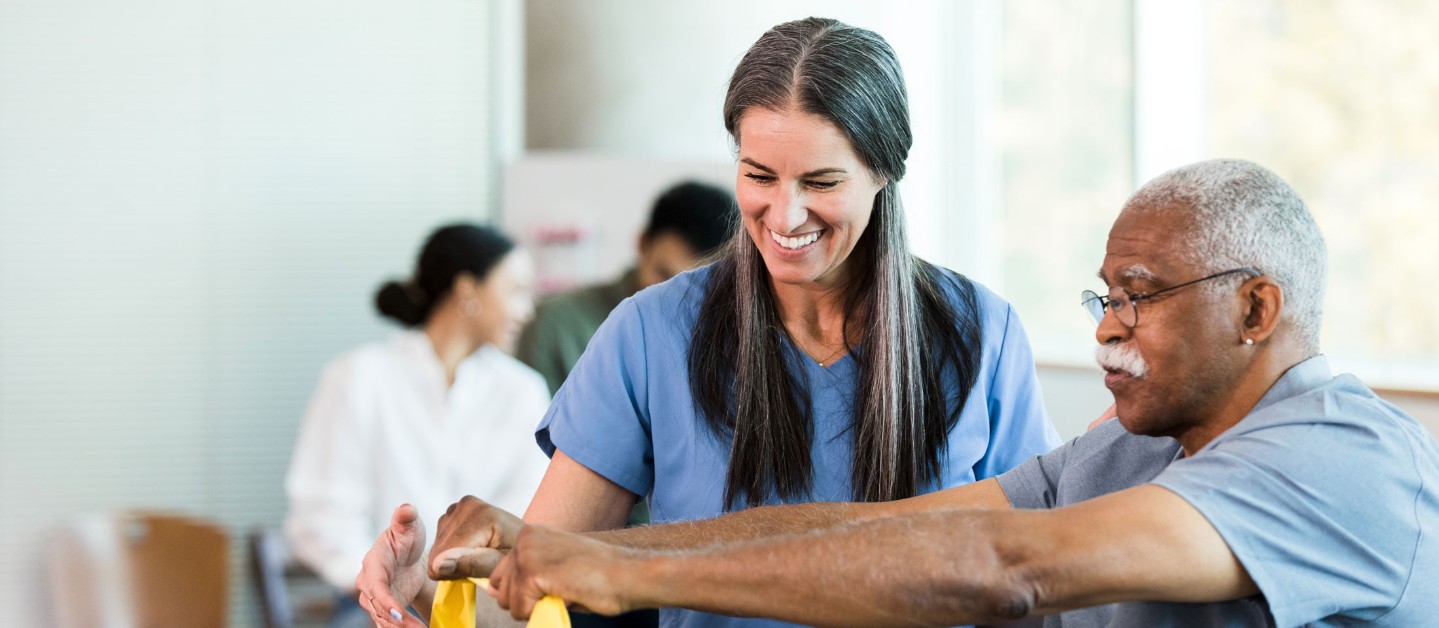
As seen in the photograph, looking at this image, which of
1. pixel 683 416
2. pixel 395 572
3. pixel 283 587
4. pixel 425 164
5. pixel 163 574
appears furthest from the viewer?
pixel 425 164

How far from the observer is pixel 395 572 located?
64.3 inches

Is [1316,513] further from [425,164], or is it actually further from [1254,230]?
[425,164]

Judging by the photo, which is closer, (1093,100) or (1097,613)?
(1097,613)

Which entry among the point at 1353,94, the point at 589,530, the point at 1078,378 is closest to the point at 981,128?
the point at 1078,378

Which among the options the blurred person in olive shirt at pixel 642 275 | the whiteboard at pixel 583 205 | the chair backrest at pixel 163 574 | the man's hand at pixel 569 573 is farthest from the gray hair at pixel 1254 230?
the whiteboard at pixel 583 205

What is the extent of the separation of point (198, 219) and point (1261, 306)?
4.03 metres

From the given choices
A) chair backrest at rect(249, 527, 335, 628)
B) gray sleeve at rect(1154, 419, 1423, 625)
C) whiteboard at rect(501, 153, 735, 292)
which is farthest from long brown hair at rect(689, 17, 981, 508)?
whiteboard at rect(501, 153, 735, 292)

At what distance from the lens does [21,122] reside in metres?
4.39

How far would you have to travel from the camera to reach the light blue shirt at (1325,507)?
3.97ft

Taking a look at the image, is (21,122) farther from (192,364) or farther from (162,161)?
(192,364)

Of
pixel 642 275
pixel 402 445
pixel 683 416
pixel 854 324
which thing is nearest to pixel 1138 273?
pixel 854 324

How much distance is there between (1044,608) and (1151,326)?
1.10 ft

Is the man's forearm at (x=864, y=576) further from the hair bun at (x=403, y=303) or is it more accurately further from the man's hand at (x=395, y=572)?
the hair bun at (x=403, y=303)

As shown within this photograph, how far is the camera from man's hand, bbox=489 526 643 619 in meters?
1.23
